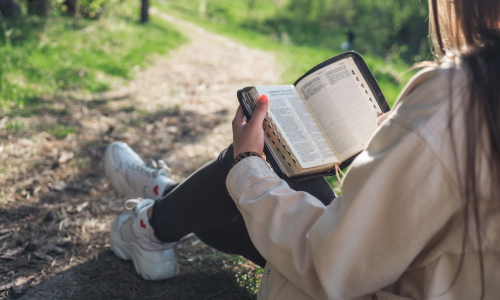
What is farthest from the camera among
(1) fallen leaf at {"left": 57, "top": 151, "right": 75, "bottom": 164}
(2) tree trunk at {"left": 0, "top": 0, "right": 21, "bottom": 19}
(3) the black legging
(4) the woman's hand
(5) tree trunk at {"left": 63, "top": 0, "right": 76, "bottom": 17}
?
(5) tree trunk at {"left": 63, "top": 0, "right": 76, "bottom": 17}

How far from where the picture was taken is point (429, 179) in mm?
677

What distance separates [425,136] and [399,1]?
48.4 feet

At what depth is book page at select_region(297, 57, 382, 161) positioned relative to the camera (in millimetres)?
1230

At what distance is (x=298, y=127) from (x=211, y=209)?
18.1 inches

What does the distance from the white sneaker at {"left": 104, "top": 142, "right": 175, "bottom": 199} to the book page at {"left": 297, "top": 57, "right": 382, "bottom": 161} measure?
0.94m

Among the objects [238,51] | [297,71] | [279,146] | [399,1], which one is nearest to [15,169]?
[279,146]

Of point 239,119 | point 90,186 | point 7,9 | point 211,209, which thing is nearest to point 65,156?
point 90,186

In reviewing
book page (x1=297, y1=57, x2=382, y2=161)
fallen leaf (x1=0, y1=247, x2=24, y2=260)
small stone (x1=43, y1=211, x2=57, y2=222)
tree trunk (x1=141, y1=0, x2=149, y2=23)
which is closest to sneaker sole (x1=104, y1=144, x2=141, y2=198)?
small stone (x1=43, y1=211, x2=57, y2=222)

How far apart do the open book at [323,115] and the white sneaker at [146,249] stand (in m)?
0.72

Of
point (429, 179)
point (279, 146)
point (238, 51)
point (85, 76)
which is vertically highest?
point (429, 179)

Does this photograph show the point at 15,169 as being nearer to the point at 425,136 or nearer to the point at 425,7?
the point at 425,136

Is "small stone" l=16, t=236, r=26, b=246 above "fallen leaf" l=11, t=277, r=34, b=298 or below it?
below

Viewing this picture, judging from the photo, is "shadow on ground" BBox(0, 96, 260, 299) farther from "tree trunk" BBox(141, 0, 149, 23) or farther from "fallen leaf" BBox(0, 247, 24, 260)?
"tree trunk" BBox(141, 0, 149, 23)

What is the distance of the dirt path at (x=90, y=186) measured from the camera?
1.58 metres
